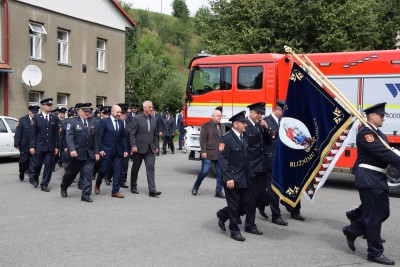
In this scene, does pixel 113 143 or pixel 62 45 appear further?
pixel 62 45

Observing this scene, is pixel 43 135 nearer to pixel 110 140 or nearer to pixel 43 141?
pixel 43 141

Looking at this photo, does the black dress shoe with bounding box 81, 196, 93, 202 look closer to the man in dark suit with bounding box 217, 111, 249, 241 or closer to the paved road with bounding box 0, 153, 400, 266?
the paved road with bounding box 0, 153, 400, 266

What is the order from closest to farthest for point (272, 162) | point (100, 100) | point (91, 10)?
point (272, 162), point (91, 10), point (100, 100)

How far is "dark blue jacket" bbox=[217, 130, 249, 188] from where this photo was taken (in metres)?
7.14

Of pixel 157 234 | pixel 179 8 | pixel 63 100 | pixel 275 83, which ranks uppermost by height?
pixel 179 8

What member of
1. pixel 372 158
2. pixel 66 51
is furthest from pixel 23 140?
pixel 66 51

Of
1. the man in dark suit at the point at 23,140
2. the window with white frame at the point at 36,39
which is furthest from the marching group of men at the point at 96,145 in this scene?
the window with white frame at the point at 36,39

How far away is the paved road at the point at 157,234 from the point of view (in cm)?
608

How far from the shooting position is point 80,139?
33.3 ft

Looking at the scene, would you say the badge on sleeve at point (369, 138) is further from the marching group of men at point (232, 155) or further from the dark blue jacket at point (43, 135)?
the dark blue jacket at point (43, 135)

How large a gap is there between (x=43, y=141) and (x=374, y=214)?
25.8 ft

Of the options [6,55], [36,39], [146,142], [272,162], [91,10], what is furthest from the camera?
[91,10]

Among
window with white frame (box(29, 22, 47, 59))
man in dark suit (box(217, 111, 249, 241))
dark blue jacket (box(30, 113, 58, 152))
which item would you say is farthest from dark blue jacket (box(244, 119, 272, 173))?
window with white frame (box(29, 22, 47, 59))

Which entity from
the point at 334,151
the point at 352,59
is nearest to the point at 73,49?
the point at 352,59
